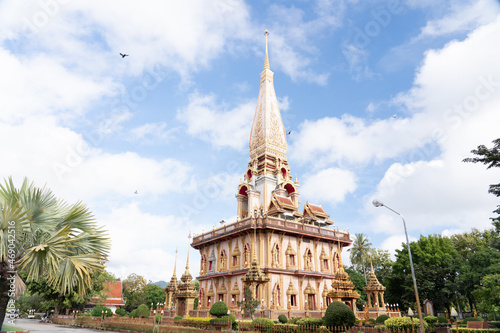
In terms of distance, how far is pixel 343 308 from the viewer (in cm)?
1703

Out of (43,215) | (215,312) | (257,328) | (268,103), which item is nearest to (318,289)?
(215,312)

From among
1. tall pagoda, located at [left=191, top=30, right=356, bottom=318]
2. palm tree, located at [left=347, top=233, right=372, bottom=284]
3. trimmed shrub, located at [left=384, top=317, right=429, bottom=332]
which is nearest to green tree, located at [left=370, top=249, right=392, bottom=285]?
palm tree, located at [left=347, top=233, right=372, bottom=284]

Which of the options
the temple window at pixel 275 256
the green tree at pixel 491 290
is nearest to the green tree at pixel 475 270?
the green tree at pixel 491 290

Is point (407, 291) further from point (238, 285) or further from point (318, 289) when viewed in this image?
point (238, 285)

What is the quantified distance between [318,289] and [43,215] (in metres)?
28.8

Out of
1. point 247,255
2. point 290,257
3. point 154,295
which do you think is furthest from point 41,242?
point 154,295

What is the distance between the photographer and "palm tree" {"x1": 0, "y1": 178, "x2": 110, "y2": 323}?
31.6ft

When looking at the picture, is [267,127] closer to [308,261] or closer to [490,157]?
[308,261]

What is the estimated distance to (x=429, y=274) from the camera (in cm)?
3844

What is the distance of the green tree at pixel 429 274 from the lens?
38.2 meters

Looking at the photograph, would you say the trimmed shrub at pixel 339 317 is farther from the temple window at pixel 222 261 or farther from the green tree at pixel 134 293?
the green tree at pixel 134 293

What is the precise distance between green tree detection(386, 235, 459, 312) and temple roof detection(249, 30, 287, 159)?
21.1 metres

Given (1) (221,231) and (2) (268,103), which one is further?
(2) (268,103)

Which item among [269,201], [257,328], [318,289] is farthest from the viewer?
[269,201]
